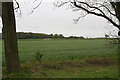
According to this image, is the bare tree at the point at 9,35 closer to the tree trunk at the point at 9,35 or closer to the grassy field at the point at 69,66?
the tree trunk at the point at 9,35

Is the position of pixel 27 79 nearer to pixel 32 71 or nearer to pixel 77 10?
pixel 32 71

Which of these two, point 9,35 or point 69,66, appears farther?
point 69,66

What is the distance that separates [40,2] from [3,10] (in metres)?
3.12

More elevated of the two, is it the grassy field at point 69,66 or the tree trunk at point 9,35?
the tree trunk at point 9,35

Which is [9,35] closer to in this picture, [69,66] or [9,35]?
[9,35]

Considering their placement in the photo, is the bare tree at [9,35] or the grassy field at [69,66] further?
the bare tree at [9,35]

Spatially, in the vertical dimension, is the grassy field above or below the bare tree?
below

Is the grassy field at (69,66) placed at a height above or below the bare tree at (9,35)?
below

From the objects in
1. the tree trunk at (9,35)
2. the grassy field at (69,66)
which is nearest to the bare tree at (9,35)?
the tree trunk at (9,35)

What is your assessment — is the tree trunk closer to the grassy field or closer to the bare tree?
the bare tree

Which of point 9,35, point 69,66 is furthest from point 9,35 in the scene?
point 69,66

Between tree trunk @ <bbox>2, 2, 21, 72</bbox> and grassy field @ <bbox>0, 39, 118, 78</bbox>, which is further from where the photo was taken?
tree trunk @ <bbox>2, 2, 21, 72</bbox>

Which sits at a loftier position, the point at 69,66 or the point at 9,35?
the point at 9,35

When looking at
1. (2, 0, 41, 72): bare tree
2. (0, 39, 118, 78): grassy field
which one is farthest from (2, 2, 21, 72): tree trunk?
(0, 39, 118, 78): grassy field
